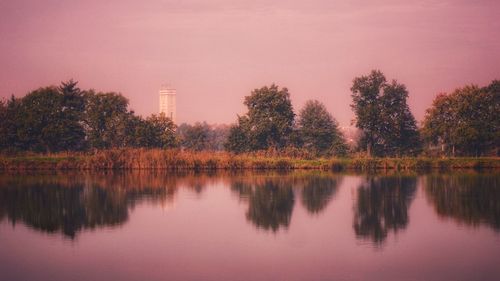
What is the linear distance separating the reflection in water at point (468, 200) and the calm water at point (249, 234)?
0.18ft

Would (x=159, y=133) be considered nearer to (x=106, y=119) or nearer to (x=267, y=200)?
(x=106, y=119)

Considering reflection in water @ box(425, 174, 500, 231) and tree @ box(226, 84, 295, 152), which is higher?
tree @ box(226, 84, 295, 152)

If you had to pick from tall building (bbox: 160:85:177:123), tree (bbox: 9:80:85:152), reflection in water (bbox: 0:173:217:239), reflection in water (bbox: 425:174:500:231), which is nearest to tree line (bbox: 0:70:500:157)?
tree (bbox: 9:80:85:152)

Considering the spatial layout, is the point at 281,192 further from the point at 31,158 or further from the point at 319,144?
the point at 319,144

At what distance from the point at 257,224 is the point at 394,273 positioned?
8.60 metres

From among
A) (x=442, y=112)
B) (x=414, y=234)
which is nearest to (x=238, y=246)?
(x=414, y=234)

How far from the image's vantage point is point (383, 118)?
74.5 m

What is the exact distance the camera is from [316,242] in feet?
62.3

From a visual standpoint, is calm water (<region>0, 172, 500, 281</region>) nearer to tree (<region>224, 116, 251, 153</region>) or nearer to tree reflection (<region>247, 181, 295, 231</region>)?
tree reflection (<region>247, 181, 295, 231</region>)

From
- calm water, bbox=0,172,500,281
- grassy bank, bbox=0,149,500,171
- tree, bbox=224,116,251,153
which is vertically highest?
tree, bbox=224,116,251,153

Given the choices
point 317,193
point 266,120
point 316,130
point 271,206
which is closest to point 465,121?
point 316,130

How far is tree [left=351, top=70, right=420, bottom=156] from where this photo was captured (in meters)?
74.7

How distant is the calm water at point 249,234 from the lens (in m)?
15.1

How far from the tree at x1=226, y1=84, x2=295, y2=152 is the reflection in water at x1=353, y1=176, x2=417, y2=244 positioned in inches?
1164
